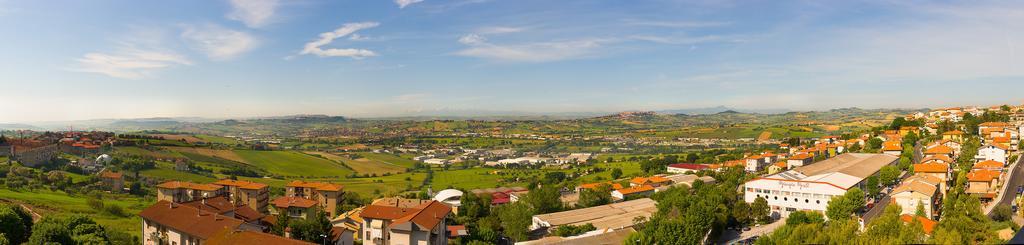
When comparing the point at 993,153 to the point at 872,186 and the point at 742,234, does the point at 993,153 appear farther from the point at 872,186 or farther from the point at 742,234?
the point at 742,234

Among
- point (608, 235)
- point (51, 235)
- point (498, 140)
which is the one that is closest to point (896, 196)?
point (608, 235)

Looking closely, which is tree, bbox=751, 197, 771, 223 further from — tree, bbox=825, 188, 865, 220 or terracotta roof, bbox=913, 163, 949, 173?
terracotta roof, bbox=913, 163, 949, 173

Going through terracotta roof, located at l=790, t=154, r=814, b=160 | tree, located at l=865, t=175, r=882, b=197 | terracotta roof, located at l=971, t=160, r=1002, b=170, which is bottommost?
tree, located at l=865, t=175, r=882, b=197

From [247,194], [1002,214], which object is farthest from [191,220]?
[1002,214]

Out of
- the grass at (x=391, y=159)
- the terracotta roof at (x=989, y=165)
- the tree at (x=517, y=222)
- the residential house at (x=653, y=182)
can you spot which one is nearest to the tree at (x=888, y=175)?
the terracotta roof at (x=989, y=165)

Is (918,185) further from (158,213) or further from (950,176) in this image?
(158,213)

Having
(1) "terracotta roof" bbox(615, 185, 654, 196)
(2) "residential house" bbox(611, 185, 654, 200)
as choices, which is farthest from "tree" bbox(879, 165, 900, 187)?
(1) "terracotta roof" bbox(615, 185, 654, 196)
